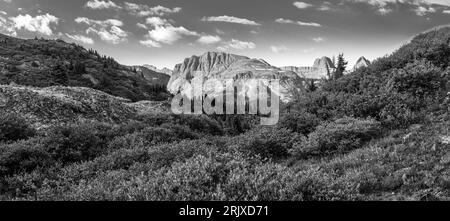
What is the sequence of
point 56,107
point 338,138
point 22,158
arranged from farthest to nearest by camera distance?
point 56,107, point 338,138, point 22,158

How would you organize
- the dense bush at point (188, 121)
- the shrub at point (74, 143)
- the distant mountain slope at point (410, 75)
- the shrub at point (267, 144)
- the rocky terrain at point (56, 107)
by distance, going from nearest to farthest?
the shrub at point (74, 143) → the shrub at point (267, 144) → the rocky terrain at point (56, 107) → the distant mountain slope at point (410, 75) → the dense bush at point (188, 121)

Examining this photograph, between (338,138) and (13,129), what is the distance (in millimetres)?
13228

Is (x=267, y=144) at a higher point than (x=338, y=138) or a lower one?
lower

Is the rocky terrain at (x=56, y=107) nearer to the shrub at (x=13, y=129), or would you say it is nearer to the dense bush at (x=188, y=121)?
the shrub at (x=13, y=129)

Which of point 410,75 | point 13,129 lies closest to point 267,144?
point 410,75

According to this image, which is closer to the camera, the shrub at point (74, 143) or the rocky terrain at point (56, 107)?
the shrub at point (74, 143)

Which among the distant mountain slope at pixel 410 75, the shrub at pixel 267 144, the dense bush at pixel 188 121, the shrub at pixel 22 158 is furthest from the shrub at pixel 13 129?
the distant mountain slope at pixel 410 75

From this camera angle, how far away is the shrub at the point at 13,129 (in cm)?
1341

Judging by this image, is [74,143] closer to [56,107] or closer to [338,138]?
[56,107]

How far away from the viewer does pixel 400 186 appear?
8.16m

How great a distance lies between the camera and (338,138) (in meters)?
12.6

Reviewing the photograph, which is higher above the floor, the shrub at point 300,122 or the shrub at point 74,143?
the shrub at point 300,122

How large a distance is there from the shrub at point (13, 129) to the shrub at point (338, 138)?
1119 centimetres
